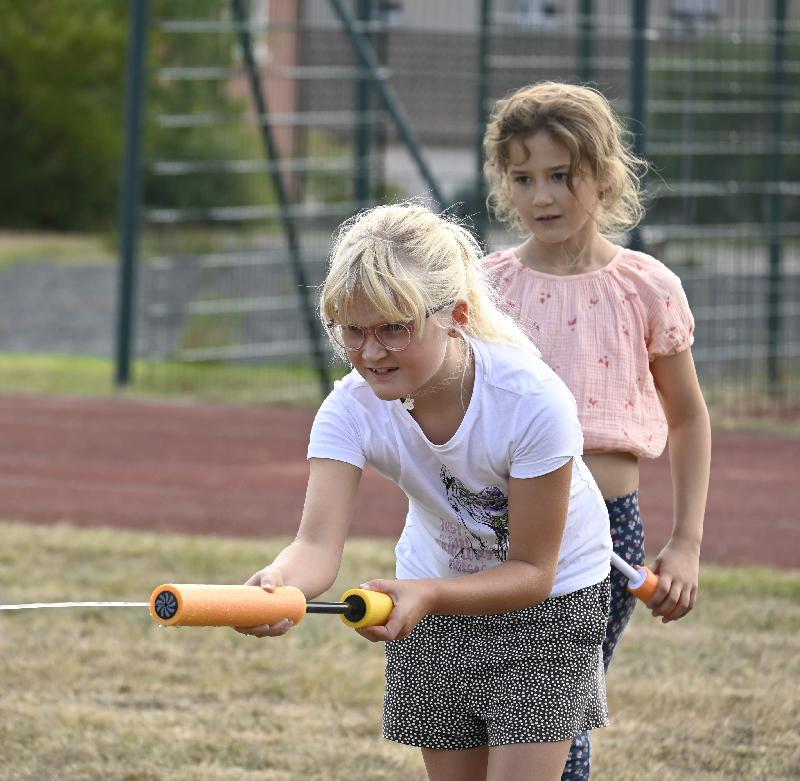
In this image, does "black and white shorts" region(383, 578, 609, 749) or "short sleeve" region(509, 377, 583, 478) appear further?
"black and white shorts" region(383, 578, 609, 749)

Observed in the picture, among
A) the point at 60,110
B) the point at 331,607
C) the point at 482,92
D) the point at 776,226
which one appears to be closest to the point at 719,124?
the point at 776,226

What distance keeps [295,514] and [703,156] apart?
6.84m

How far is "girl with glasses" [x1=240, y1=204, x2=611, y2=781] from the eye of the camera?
244 cm

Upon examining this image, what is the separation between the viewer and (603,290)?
3188 millimetres

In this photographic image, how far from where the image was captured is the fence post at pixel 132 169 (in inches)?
A: 432

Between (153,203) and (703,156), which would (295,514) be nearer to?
(703,156)

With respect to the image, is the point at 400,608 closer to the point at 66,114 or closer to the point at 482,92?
the point at 482,92

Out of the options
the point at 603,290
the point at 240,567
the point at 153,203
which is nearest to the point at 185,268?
the point at 240,567

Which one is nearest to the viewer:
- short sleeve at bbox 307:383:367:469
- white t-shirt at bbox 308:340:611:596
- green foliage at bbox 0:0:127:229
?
white t-shirt at bbox 308:340:611:596

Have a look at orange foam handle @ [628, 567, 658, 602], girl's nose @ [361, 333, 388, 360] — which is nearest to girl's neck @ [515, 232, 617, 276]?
orange foam handle @ [628, 567, 658, 602]

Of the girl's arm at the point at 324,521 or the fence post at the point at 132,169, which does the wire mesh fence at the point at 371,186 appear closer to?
the fence post at the point at 132,169

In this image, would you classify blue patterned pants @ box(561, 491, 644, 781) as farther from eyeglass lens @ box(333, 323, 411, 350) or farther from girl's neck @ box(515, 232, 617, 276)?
eyeglass lens @ box(333, 323, 411, 350)

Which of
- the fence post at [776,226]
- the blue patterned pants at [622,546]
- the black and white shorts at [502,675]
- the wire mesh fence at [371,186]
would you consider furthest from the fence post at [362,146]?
the black and white shorts at [502,675]

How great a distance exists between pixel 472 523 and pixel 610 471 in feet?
1.85
